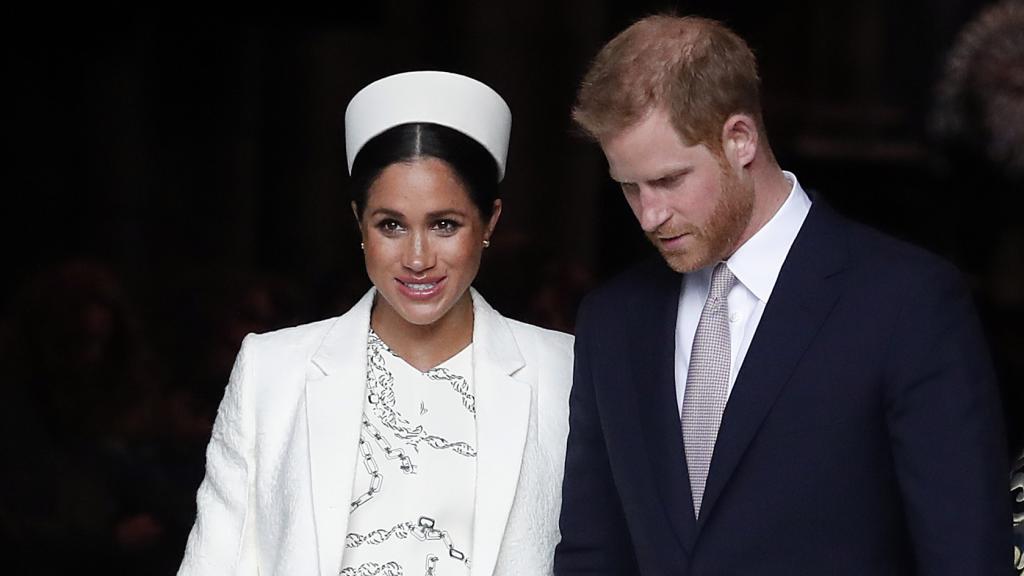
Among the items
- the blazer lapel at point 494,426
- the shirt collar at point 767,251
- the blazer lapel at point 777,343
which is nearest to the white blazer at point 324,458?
the blazer lapel at point 494,426

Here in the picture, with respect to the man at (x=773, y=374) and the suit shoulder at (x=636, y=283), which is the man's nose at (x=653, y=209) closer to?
the man at (x=773, y=374)

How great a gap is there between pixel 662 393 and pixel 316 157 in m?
3.69

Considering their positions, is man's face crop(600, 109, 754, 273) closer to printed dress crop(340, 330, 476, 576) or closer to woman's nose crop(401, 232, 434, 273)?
woman's nose crop(401, 232, 434, 273)

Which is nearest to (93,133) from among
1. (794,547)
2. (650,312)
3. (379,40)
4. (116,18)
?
(116,18)

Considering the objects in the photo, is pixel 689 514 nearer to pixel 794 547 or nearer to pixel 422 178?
pixel 794 547

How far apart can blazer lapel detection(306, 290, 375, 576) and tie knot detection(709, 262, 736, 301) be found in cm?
66

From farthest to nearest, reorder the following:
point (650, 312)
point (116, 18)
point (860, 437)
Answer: point (116, 18)
point (650, 312)
point (860, 437)

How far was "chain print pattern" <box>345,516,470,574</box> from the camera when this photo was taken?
9.05ft

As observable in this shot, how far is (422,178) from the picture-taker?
2766mm

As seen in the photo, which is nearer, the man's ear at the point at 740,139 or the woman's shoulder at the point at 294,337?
the man's ear at the point at 740,139

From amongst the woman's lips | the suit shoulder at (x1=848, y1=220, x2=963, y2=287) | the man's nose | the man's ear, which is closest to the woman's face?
the woman's lips

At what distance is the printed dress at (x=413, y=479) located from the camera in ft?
9.05

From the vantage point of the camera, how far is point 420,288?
2781 millimetres

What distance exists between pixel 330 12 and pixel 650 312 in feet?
9.14
